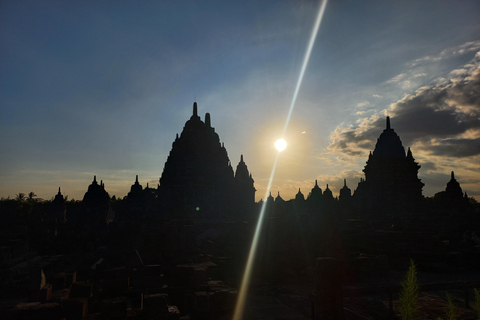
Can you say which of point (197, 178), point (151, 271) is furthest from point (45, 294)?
point (197, 178)

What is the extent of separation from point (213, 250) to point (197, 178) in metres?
20.8

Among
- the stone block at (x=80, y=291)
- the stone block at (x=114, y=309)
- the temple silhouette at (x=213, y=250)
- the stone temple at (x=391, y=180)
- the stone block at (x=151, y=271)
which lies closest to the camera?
the stone block at (x=114, y=309)

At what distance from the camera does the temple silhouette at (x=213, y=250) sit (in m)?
7.70

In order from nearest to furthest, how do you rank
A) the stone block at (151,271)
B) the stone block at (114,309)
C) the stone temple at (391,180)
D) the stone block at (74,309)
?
the stone block at (114,309), the stone block at (74,309), the stone block at (151,271), the stone temple at (391,180)

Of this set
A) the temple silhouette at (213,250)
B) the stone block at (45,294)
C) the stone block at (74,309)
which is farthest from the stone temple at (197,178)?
the stone block at (74,309)

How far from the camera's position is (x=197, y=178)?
40.3 metres

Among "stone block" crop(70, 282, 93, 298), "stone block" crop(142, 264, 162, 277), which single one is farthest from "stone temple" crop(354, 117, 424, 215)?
"stone block" crop(70, 282, 93, 298)

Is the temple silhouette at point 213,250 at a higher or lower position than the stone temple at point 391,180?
lower

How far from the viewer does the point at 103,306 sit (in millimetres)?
6758

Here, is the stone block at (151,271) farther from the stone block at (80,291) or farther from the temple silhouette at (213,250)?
the stone block at (80,291)

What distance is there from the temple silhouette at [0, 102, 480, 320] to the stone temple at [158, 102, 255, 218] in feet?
0.45

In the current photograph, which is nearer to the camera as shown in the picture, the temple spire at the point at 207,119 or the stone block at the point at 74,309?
the stone block at the point at 74,309

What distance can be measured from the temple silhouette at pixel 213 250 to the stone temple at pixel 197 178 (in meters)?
0.14

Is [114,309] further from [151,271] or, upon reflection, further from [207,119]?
[207,119]
